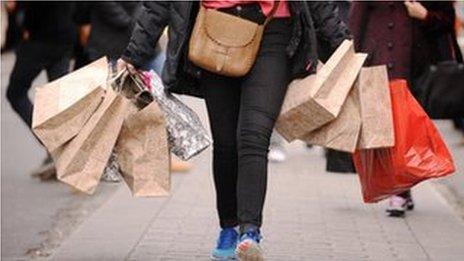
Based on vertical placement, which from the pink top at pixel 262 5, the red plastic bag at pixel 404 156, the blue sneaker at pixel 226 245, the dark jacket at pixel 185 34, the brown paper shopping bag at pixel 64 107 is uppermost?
the pink top at pixel 262 5

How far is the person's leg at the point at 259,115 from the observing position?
5.64 metres

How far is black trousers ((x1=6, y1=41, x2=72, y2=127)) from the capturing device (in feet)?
31.0

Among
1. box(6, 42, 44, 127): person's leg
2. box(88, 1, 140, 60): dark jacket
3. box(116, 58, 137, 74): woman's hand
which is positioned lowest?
box(6, 42, 44, 127): person's leg

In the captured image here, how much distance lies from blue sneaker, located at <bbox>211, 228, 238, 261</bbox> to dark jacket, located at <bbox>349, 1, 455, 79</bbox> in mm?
1982

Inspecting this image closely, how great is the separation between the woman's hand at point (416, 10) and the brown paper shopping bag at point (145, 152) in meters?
2.26

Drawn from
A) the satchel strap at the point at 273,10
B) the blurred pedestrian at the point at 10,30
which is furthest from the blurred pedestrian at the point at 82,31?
the satchel strap at the point at 273,10

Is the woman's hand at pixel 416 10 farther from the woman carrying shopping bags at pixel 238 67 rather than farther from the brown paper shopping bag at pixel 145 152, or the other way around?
the brown paper shopping bag at pixel 145 152

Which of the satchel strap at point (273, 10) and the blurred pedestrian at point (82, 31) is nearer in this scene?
the satchel strap at point (273, 10)

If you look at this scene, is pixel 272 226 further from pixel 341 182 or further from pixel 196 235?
pixel 341 182

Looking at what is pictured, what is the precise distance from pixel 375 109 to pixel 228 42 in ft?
2.53

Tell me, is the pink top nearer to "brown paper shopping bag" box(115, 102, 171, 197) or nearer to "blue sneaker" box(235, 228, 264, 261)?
"brown paper shopping bag" box(115, 102, 171, 197)

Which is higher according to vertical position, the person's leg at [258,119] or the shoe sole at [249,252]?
the person's leg at [258,119]

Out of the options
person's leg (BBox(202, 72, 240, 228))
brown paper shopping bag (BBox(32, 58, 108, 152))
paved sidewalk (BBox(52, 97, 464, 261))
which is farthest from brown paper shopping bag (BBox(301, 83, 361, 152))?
brown paper shopping bag (BBox(32, 58, 108, 152))

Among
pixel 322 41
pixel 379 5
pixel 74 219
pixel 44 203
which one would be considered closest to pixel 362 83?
pixel 322 41
